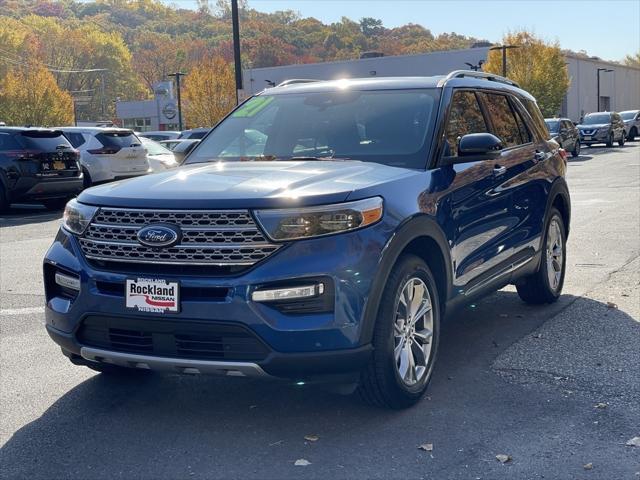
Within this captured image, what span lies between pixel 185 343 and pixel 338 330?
73 centimetres

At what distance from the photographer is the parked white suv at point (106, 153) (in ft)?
62.1

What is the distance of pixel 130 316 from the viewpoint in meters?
4.08

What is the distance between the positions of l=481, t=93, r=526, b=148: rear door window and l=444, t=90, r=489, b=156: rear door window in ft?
0.72

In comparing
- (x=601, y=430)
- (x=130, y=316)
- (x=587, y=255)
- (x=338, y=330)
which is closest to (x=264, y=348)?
(x=338, y=330)

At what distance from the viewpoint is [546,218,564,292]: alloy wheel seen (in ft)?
22.9

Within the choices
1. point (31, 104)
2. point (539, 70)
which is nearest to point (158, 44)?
point (31, 104)

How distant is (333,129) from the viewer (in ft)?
17.7

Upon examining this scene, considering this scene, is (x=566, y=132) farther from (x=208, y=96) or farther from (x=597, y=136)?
(x=208, y=96)

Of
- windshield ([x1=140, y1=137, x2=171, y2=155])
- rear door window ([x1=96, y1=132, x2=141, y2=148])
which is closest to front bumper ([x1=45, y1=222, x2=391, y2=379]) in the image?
rear door window ([x1=96, y1=132, x2=141, y2=148])

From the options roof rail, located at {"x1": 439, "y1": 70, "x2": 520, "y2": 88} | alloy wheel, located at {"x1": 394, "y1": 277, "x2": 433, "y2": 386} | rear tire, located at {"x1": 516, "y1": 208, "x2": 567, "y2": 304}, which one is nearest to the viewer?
alloy wheel, located at {"x1": 394, "y1": 277, "x2": 433, "y2": 386}

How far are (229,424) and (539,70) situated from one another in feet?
166

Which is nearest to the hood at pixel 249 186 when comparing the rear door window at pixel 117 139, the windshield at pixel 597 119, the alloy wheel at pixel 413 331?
the alloy wheel at pixel 413 331

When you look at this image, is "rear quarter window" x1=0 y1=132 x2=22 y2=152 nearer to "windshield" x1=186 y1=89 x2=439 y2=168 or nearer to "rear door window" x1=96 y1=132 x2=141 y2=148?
"rear door window" x1=96 y1=132 x2=141 y2=148

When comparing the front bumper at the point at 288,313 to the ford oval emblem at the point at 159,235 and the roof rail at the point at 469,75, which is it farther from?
the roof rail at the point at 469,75
